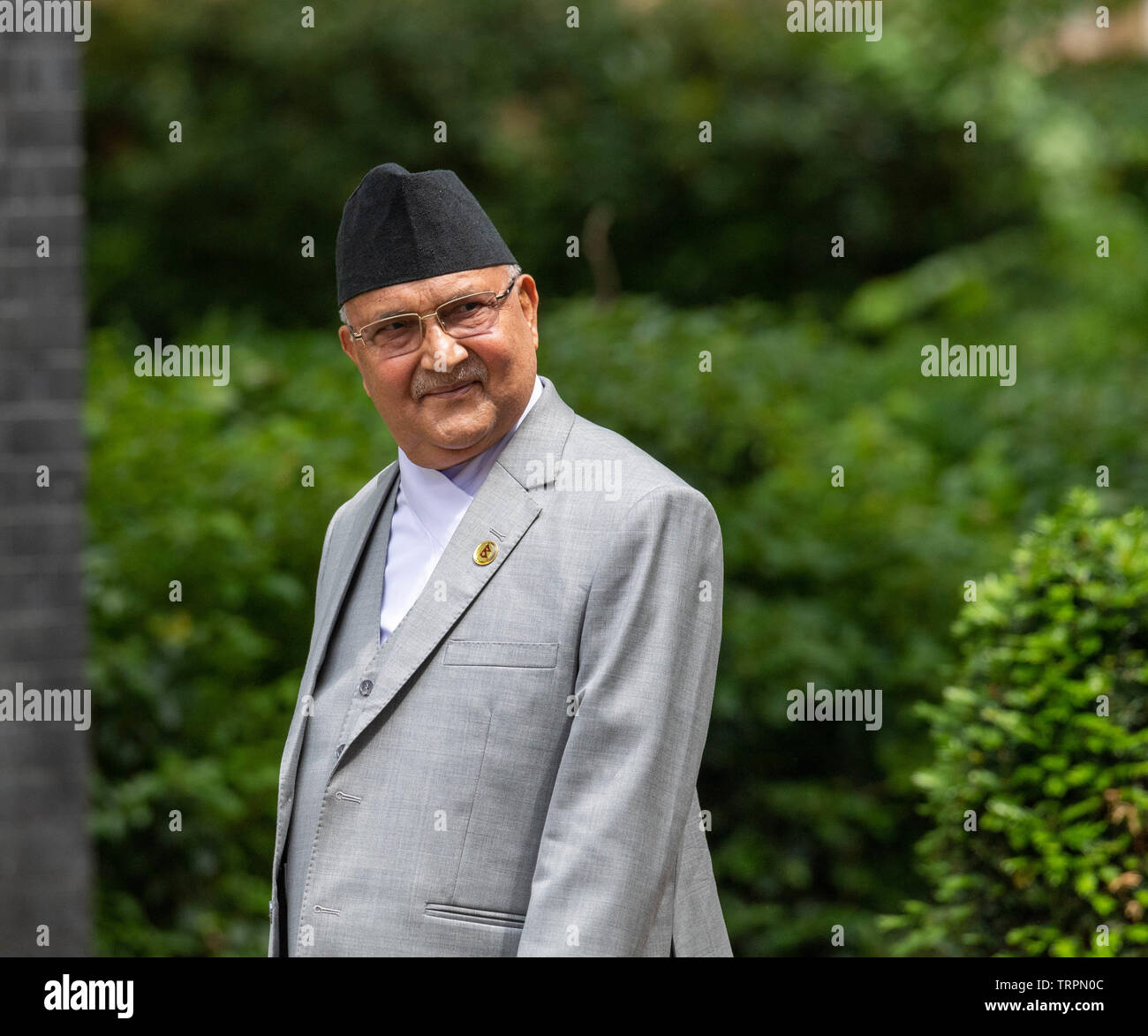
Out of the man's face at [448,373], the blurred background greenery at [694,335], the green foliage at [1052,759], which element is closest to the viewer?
the man's face at [448,373]

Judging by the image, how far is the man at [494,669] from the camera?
2.13 metres

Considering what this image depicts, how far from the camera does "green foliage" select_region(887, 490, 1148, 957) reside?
131 inches

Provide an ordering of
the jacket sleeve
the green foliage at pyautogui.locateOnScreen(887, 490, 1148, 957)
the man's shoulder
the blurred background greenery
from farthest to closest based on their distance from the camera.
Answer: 1. the blurred background greenery
2. the green foliage at pyautogui.locateOnScreen(887, 490, 1148, 957)
3. the man's shoulder
4. the jacket sleeve

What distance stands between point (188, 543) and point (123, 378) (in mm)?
1689

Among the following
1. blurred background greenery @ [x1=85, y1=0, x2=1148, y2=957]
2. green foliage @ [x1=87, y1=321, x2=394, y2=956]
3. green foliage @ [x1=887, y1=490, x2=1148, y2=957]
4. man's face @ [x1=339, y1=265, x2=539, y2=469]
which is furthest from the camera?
blurred background greenery @ [x1=85, y1=0, x2=1148, y2=957]

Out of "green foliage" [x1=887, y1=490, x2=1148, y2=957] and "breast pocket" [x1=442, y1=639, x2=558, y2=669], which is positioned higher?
"breast pocket" [x1=442, y1=639, x2=558, y2=669]

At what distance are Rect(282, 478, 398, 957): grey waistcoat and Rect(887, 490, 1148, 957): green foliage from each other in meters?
1.78

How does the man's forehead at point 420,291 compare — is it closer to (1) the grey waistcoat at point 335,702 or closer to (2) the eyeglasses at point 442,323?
(2) the eyeglasses at point 442,323

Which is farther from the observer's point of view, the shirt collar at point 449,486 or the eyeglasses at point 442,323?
the shirt collar at point 449,486

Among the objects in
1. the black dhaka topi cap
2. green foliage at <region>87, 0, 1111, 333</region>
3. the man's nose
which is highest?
green foliage at <region>87, 0, 1111, 333</region>

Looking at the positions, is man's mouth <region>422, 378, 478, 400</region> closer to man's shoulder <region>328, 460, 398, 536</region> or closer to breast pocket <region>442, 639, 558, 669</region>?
man's shoulder <region>328, 460, 398, 536</region>

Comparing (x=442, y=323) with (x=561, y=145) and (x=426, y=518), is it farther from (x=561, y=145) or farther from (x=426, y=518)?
(x=561, y=145)

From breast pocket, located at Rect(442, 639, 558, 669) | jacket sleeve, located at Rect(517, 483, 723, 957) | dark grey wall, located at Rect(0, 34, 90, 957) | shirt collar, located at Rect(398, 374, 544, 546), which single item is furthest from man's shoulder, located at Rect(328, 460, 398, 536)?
dark grey wall, located at Rect(0, 34, 90, 957)

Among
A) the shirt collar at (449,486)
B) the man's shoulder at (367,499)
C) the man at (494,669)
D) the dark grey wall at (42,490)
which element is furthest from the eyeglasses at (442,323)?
the dark grey wall at (42,490)
